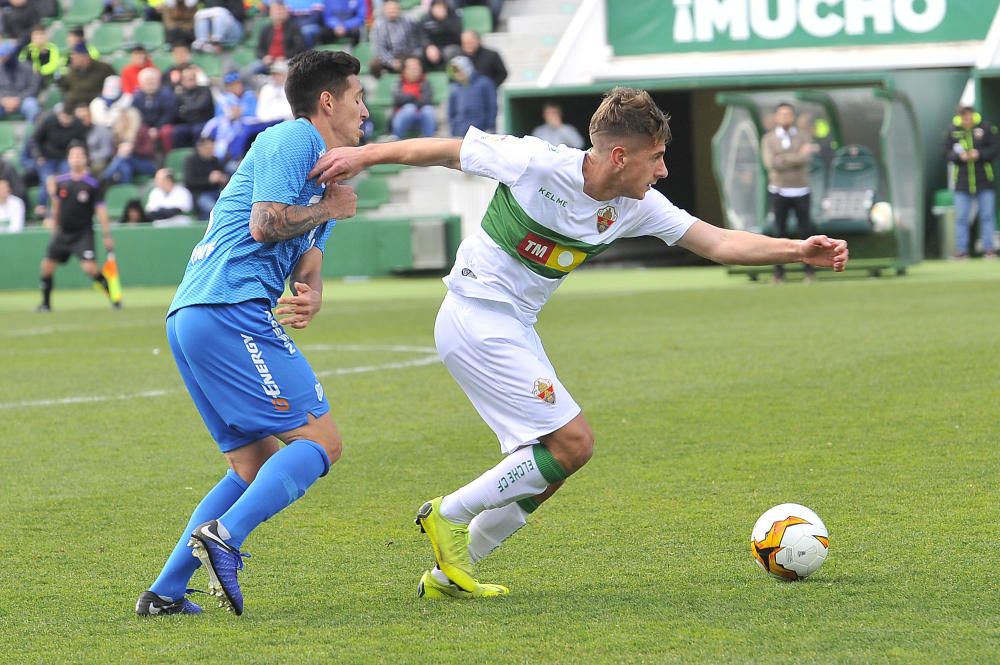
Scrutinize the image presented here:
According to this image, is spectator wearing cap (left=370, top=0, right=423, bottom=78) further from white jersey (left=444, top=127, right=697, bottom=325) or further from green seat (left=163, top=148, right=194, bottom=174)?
white jersey (left=444, top=127, right=697, bottom=325)

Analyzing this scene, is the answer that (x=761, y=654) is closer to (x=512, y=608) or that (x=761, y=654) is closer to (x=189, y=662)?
(x=512, y=608)

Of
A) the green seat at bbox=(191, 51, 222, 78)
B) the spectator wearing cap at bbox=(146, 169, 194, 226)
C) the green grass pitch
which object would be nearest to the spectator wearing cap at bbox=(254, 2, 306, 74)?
the green seat at bbox=(191, 51, 222, 78)

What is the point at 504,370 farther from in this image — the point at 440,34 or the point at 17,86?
the point at 17,86

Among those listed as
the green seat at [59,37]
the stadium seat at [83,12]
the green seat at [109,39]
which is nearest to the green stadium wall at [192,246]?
the green seat at [109,39]

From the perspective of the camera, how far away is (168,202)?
79.1 ft

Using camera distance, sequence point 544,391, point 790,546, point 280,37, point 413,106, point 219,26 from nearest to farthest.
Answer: point 544,391 < point 790,546 < point 413,106 < point 280,37 < point 219,26

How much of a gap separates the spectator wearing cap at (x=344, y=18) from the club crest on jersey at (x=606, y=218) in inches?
846

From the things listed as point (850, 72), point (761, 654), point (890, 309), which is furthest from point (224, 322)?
point (850, 72)

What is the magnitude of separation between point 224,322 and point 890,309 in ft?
37.4

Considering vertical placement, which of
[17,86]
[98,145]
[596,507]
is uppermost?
[596,507]

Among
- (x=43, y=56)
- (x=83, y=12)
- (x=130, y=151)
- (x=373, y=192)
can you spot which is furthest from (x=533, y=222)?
(x=83, y=12)

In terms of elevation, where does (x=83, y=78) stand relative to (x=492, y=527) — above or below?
below

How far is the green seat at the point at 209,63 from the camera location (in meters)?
27.4

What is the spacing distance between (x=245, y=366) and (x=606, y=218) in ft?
4.23
